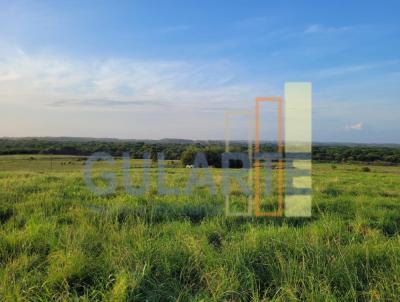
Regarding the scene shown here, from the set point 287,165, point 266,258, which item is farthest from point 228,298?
point 287,165

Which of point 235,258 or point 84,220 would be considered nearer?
point 235,258

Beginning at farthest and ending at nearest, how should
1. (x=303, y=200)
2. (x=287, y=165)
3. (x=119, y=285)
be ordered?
(x=287, y=165), (x=303, y=200), (x=119, y=285)

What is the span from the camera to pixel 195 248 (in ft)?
12.5

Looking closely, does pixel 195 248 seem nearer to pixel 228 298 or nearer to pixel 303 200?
pixel 228 298

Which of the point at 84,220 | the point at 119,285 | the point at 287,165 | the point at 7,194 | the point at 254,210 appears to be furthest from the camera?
the point at 287,165

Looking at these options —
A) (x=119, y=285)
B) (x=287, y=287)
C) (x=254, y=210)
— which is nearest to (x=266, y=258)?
(x=287, y=287)

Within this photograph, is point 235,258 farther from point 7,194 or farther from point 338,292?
point 7,194

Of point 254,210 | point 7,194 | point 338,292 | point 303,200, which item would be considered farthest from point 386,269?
point 7,194

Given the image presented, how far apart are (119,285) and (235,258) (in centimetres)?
130

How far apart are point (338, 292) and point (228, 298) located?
1.03 metres

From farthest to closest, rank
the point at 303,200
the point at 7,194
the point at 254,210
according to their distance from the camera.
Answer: the point at 303,200
the point at 7,194
the point at 254,210

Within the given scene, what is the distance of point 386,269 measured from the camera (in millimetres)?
3434

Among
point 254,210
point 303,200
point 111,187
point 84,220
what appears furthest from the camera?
point 111,187

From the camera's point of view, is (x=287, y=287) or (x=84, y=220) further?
(x=84, y=220)
